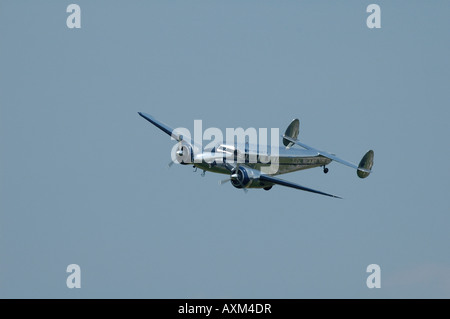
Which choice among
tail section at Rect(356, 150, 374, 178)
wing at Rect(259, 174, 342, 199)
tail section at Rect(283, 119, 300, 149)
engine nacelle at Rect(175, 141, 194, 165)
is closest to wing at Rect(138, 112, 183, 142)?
engine nacelle at Rect(175, 141, 194, 165)

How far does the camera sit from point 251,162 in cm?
7862

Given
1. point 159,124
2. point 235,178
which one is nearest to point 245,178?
point 235,178

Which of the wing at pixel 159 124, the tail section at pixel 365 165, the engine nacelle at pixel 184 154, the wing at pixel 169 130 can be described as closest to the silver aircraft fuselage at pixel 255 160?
the engine nacelle at pixel 184 154

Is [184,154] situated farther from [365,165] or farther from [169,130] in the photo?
[365,165]

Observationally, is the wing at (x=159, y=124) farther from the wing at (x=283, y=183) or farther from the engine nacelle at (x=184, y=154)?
the wing at (x=283, y=183)

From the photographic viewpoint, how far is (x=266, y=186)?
7850 centimetres

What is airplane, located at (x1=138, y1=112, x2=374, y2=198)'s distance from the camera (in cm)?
7731

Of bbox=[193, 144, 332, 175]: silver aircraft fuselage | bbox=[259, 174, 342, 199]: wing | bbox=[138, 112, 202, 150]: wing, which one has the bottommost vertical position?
bbox=[259, 174, 342, 199]: wing

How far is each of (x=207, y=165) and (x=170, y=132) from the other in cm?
988

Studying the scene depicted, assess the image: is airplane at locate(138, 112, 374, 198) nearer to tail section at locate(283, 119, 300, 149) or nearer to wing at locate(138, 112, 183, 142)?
wing at locate(138, 112, 183, 142)

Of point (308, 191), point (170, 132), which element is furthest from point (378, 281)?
point (170, 132)
